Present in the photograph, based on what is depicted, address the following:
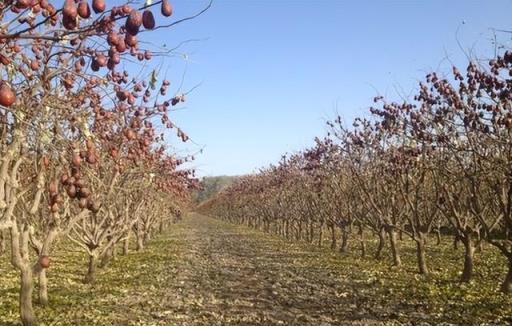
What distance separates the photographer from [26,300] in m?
9.95

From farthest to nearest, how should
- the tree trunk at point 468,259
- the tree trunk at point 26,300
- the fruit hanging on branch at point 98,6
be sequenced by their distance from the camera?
the tree trunk at point 468,259
the tree trunk at point 26,300
the fruit hanging on branch at point 98,6

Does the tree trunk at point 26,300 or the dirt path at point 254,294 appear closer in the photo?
the tree trunk at point 26,300

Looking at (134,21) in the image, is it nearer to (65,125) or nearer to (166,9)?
(166,9)

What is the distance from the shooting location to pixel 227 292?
14898mm

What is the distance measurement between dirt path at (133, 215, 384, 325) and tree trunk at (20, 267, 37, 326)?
108 inches

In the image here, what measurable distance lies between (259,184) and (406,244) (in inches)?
779

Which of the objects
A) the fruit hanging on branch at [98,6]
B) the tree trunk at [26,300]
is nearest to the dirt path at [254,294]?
the tree trunk at [26,300]

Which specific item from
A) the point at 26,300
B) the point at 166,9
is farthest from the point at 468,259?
the point at 166,9

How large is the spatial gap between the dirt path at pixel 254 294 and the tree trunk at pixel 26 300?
9.00ft

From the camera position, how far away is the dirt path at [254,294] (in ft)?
37.8

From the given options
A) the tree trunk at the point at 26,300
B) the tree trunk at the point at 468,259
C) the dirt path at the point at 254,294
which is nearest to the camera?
the tree trunk at the point at 26,300

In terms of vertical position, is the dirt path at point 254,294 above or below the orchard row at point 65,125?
below

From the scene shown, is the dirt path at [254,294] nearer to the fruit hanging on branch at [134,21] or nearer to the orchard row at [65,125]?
the orchard row at [65,125]

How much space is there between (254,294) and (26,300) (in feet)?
21.1
